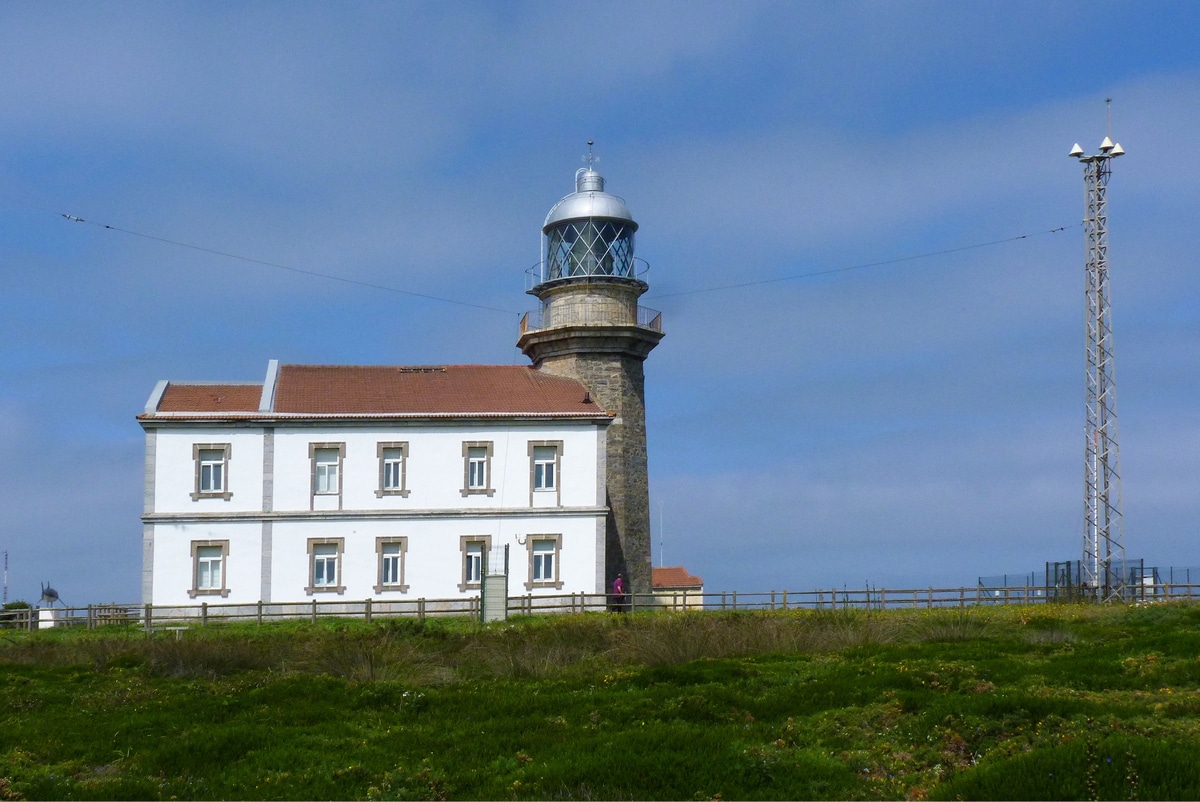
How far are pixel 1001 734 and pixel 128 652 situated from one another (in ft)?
46.3

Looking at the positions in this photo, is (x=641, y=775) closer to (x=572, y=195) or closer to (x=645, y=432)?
(x=645, y=432)

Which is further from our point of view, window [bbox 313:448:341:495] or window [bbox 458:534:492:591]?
window [bbox 458:534:492:591]

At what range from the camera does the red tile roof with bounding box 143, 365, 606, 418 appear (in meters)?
34.8

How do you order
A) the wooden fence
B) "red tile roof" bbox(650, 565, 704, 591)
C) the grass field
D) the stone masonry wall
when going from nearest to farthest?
the grass field < the wooden fence < the stone masonry wall < "red tile roof" bbox(650, 565, 704, 591)

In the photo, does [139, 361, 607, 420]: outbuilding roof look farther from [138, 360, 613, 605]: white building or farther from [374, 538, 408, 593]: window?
[374, 538, 408, 593]: window

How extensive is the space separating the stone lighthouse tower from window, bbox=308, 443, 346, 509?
25.6 ft

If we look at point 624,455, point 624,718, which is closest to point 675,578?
point 624,455

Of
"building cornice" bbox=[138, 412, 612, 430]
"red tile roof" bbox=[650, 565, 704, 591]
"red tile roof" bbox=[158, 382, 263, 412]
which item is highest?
"red tile roof" bbox=[158, 382, 263, 412]

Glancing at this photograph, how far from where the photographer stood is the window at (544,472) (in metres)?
35.1

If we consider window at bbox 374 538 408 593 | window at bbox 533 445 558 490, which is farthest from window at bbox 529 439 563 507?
window at bbox 374 538 408 593

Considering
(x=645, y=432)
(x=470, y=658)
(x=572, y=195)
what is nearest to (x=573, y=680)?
(x=470, y=658)

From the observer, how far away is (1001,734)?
1101cm

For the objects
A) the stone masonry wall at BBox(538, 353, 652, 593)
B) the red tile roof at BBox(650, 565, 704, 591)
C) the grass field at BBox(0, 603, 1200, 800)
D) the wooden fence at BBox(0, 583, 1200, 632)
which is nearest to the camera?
the grass field at BBox(0, 603, 1200, 800)

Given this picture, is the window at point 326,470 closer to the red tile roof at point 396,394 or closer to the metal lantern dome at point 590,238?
the red tile roof at point 396,394
